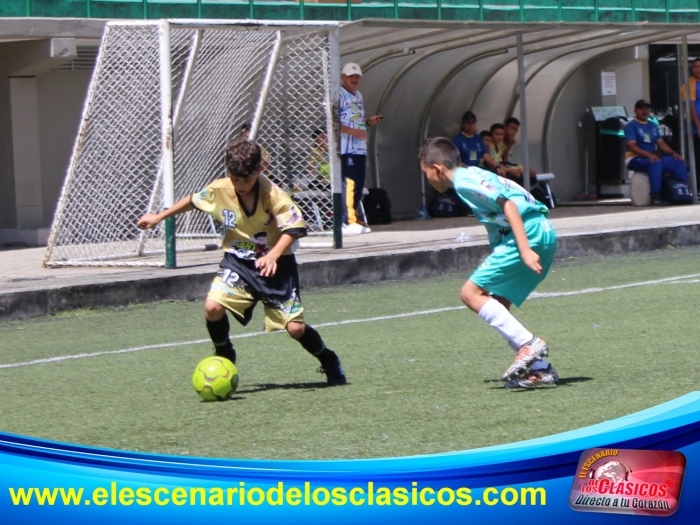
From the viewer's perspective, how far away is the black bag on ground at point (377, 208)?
17.0 metres

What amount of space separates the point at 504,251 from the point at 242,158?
1.41 metres

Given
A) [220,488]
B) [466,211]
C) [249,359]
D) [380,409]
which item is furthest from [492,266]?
[466,211]

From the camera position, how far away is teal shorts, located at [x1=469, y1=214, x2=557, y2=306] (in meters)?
6.02

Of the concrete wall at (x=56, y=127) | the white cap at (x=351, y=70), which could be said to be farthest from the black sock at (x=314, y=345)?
the concrete wall at (x=56, y=127)

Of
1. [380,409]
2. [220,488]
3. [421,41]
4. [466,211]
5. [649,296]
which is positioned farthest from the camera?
[466,211]

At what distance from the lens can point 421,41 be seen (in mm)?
16156

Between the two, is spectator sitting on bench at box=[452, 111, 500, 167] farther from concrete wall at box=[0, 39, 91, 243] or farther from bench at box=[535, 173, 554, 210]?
concrete wall at box=[0, 39, 91, 243]

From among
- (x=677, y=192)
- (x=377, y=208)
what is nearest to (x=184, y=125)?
A: (x=377, y=208)

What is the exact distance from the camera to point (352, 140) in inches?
577

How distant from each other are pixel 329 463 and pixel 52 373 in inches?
210

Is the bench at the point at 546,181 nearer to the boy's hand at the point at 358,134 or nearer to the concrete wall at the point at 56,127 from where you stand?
the boy's hand at the point at 358,134

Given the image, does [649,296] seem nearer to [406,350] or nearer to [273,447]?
[406,350]

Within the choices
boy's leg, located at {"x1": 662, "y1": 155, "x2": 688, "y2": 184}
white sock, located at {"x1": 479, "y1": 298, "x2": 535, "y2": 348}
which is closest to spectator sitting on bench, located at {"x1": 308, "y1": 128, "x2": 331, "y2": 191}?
boy's leg, located at {"x1": 662, "y1": 155, "x2": 688, "y2": 184}

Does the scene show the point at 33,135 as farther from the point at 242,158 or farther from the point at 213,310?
the point at 242,158
